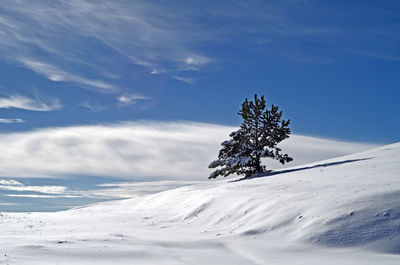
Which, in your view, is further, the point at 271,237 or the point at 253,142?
the point at 253,142

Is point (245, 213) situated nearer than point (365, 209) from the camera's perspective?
No

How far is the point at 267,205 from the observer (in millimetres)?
14672

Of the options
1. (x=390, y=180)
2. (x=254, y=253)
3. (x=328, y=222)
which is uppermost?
(x=390, y=180)

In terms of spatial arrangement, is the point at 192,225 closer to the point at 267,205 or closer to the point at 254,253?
the point at 267,205

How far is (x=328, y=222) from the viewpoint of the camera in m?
11.4

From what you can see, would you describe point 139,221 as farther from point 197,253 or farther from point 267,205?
point 197,253

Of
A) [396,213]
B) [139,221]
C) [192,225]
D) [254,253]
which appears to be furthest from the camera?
[139,221]

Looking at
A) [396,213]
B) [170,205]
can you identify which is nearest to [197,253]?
[396,213]

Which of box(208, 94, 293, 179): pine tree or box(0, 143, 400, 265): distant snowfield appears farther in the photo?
box(208, 94, 293, 179): pine tree

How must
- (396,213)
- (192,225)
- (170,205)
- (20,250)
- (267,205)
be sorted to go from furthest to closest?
(170,205) → (192,225) → (267,205) → (396,213) → (20,250)

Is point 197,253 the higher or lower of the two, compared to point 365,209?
lower

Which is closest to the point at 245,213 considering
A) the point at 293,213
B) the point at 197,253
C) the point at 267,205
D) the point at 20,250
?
the point at 267,205

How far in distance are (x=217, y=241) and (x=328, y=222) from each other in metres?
3.71

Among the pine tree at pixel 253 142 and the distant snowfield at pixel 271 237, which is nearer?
the distant snowfield at pixel 271 237
